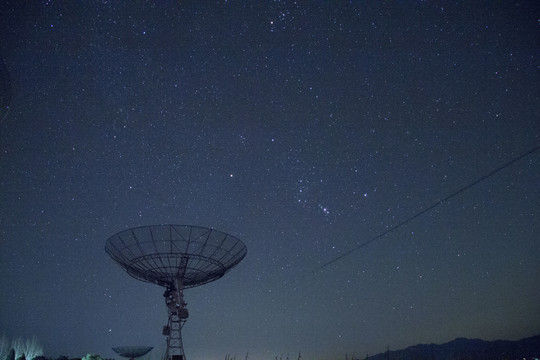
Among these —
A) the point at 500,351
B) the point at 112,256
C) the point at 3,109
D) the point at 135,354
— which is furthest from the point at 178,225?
the point at 500,351

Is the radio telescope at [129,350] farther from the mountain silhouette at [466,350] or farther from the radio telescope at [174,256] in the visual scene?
the mountain silhouette at [466,350]

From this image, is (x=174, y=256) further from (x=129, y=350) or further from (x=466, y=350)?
(x=466, y=350)

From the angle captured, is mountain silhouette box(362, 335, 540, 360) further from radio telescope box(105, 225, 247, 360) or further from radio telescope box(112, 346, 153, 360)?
radio telescope box(105, 225, 247, 360)

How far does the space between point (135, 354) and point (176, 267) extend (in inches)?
601

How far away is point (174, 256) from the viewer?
692 inches

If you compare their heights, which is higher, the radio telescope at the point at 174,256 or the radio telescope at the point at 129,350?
the radio telescope at the point at 174,256

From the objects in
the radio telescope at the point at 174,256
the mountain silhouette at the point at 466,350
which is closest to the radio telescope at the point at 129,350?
the radio telescope at the point at 174,256

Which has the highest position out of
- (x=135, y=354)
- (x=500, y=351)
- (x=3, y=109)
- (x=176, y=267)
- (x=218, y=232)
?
(x=3, y=109)

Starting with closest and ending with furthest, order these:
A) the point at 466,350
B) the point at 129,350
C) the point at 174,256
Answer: the point at 174,256
the point at 129,350
the point at 466,350

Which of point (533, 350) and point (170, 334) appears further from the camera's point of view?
point (533, 350)

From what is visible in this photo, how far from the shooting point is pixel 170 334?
16672 millimetres

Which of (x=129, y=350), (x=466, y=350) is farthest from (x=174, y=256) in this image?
(x=466, y=350)

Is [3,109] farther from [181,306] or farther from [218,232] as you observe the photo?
[181,306]

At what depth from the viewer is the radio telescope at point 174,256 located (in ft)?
54.9
